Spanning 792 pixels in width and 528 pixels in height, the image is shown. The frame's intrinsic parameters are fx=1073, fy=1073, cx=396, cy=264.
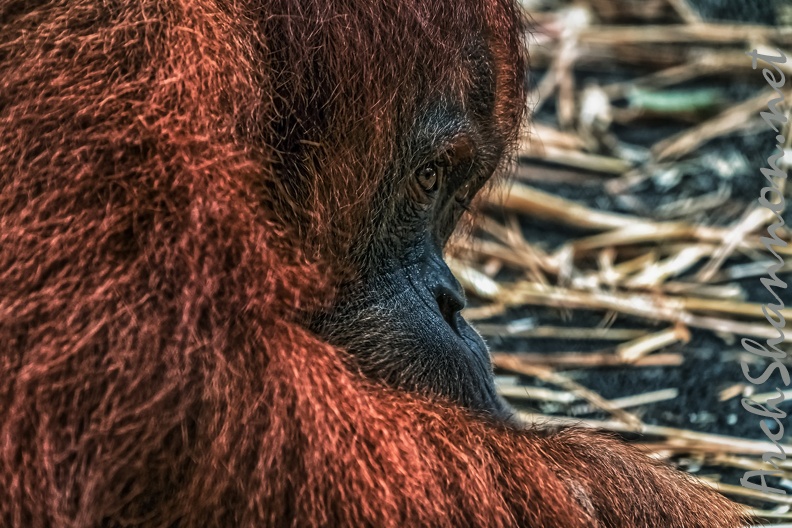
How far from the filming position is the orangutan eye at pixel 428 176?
189 centimetres

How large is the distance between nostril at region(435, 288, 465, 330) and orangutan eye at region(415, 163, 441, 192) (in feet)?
0.66

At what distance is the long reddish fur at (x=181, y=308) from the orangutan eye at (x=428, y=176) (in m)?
0.28

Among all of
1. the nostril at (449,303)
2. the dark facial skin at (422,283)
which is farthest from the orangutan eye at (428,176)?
the nostril at (449,303)

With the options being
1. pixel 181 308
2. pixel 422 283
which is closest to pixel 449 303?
pixel 422 283

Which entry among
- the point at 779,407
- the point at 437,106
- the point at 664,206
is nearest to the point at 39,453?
the point at 437,106

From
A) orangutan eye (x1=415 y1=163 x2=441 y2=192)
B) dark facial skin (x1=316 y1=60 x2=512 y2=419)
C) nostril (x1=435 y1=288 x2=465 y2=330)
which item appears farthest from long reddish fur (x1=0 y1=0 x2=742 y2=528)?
nostril (x1=435 y1=288 x2=465 y2=330)

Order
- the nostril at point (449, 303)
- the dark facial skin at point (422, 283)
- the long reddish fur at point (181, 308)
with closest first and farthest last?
the long reddish fur at point (181, 308) < the dark facial skin at point (422, 283) < the nostril at point (449, 303)

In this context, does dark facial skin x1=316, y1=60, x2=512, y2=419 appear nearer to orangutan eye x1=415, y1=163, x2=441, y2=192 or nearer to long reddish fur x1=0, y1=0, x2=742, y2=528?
orangutan eye x1=415, y1=163, x2=441, y2=192

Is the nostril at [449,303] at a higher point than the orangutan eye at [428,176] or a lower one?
lower

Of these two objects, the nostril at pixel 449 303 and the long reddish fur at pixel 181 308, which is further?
the nostril at pixel 449 303

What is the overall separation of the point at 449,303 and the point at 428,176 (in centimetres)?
27

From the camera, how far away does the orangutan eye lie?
189cm

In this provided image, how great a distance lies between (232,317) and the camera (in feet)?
4.83

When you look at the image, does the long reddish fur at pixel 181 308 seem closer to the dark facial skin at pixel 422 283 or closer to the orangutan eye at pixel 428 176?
the dark facial skin at pixel 422 283
